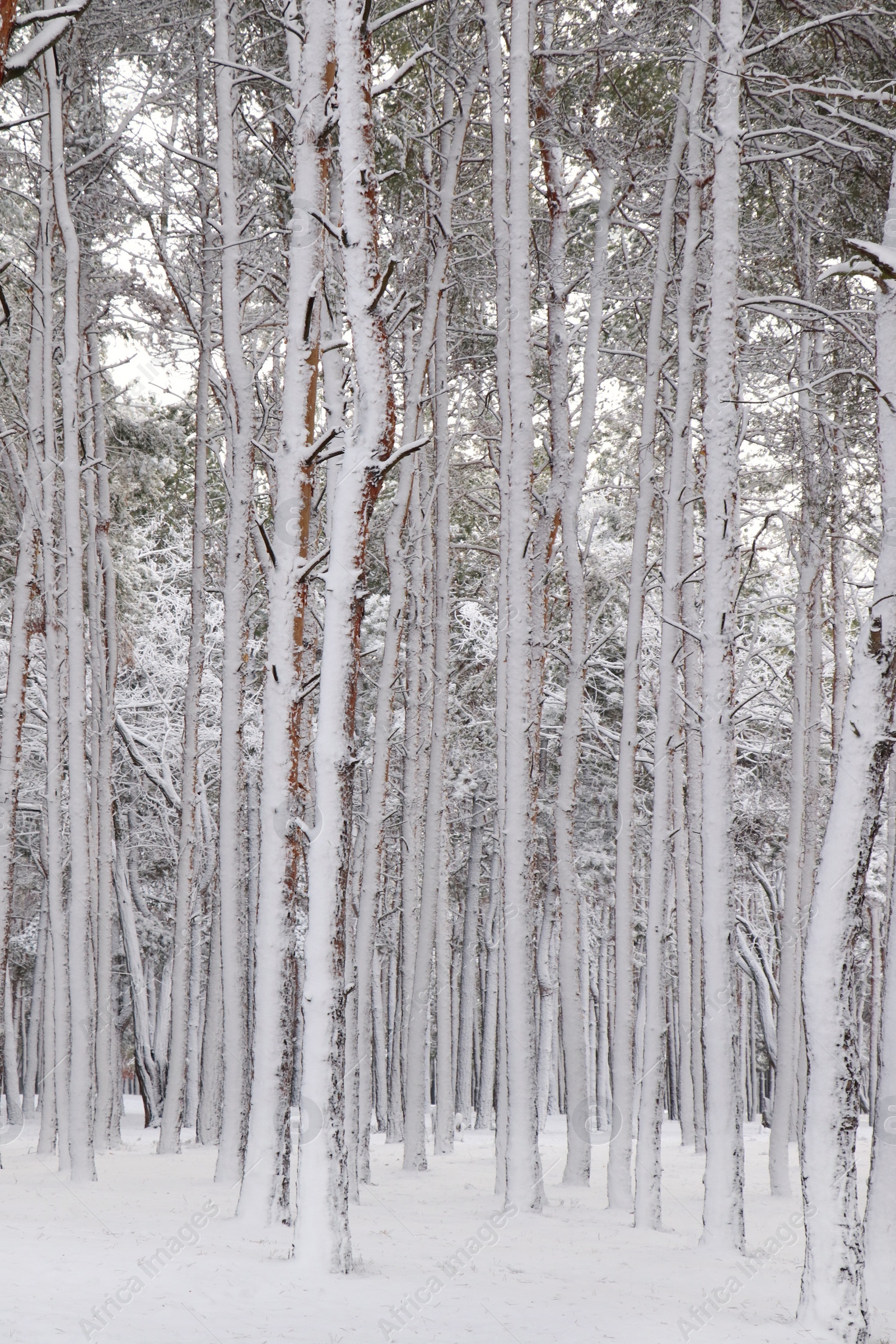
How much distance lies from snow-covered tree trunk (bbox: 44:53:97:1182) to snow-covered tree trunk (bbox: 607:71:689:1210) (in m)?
4.65

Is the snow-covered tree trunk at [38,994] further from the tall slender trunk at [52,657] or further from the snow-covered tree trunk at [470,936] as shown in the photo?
the snow-covered tree trunk at [470,936]

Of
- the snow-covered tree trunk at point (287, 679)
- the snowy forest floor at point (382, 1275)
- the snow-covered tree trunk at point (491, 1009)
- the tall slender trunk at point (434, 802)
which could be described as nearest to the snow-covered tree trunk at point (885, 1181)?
the snowy forest floor at point (382, 1275)

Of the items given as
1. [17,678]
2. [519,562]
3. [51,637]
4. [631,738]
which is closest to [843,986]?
[519,562]

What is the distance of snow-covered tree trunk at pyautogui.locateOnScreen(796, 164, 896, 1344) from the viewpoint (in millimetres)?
4969

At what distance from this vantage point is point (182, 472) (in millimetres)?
18875

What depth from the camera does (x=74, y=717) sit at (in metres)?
10.0

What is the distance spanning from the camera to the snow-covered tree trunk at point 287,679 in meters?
6.77

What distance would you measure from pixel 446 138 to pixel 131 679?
436 inches

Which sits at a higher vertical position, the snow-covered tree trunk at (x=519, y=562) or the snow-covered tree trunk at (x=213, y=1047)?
the snow-covered tree trunk at (x=519, y=562)

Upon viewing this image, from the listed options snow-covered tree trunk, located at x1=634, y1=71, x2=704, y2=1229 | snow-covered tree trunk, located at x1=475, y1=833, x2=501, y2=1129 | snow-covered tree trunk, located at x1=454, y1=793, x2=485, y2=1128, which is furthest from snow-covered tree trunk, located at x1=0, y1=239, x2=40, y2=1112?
snow-covered tree trunk, located at x1=454, y1=793, x2=485, y2=1128

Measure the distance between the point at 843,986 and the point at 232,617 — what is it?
21.4ft

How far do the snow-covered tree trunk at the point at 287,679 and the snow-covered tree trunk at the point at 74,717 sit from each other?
353cm

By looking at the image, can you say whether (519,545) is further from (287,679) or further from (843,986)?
(843,986)

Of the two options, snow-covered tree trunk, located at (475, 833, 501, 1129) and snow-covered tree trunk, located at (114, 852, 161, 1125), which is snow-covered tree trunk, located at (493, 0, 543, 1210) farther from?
snow-covered tree trunk, located at (114, 852, 161, 1125)
